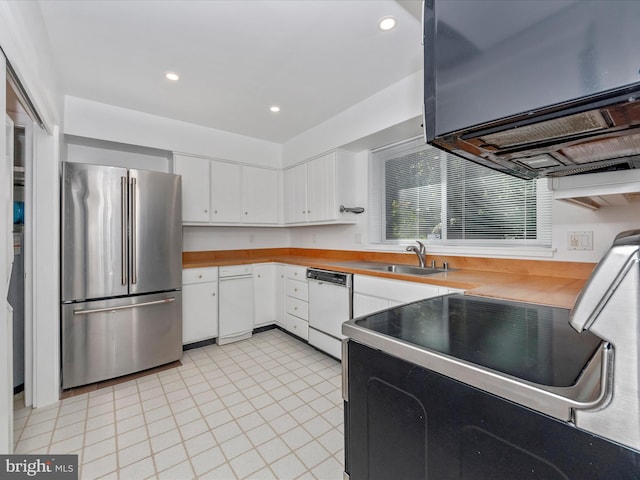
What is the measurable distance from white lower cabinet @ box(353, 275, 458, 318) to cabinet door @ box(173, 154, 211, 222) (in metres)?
1.96

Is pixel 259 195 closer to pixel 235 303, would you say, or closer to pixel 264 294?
pixel 264 294

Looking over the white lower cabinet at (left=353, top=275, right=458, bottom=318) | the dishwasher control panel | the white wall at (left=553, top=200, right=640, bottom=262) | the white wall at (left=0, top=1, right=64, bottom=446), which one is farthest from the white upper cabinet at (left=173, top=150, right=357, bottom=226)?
the white wall at (left=553, top=200, right=640, bottom=262)

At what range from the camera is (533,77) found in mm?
577

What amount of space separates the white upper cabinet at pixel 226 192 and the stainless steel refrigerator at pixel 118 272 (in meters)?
0.48

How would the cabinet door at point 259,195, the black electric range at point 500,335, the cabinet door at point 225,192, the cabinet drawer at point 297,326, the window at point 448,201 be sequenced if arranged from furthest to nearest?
the cabinet door at point 259,195, the cabinet door at point 225,192, the cabinet drawer at point 297,326, the window at point 448,201, the black electric range at point 500,335

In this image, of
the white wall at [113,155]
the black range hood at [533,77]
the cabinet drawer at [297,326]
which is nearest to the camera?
the black range hood at [533,77]

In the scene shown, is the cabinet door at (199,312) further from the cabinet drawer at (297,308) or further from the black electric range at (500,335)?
the black electric range at (500,335)

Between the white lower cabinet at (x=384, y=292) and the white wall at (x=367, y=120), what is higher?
the white wall at (x=367, y=120)

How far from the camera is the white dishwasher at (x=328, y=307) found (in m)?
2.58

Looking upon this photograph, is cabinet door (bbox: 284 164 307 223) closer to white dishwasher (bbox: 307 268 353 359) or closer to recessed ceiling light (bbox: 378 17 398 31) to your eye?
white dishwasher (bbox: 307 268 353 359)

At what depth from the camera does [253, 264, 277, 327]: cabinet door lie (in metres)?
3.45

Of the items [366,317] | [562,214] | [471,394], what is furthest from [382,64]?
[471,394]

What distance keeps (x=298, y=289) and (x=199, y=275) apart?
106 centimetres

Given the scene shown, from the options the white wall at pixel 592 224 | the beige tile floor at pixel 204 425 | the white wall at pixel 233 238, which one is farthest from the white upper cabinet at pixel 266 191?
the white wall at pixel 592 224
